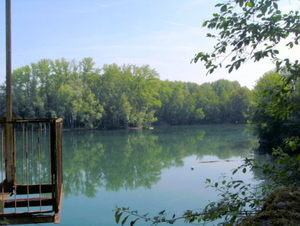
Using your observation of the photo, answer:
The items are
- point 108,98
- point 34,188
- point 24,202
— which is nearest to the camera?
point 24,202

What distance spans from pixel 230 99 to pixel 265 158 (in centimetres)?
4486

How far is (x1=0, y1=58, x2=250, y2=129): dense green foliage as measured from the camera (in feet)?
121

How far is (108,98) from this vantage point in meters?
44.7

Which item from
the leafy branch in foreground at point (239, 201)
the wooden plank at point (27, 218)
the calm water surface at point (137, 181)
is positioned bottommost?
the calm water surface at point (137, 181)

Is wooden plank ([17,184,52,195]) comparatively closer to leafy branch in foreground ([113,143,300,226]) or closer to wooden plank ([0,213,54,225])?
wooden plank ([0,213,54,225])

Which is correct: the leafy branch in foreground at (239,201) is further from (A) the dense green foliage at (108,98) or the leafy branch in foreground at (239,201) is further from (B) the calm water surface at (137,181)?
(A) the dense green foliage at (108,98)

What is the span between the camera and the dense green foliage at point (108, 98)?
121 ft

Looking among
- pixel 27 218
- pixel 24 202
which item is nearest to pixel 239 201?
pixel 27 218

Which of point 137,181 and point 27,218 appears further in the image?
point 137,181

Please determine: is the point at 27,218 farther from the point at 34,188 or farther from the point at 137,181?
the point at 137,181

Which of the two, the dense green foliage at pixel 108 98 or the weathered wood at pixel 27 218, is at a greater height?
the dense green foliage at pixel 108 98

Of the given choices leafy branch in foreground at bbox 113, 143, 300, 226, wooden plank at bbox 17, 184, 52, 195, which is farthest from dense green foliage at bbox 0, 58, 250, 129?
leafy branch in foreground at bbox 113, 143, 300, 226

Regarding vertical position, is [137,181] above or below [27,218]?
below

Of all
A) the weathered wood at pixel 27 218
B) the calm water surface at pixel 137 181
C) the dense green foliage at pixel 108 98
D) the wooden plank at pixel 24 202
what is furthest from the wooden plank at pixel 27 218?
the dense green foliage at pixel 108 98
